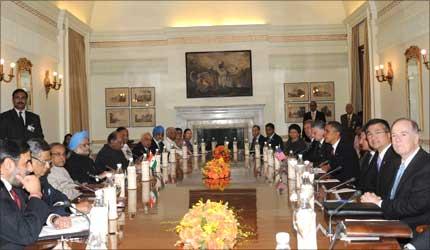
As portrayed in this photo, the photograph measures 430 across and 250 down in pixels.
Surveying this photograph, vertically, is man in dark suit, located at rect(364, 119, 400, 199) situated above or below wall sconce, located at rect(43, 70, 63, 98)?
below

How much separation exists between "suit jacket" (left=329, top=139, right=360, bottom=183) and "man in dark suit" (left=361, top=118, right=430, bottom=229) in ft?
6.58

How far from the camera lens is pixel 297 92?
14500 millimetres

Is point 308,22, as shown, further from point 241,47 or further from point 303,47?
Result: point 241,47

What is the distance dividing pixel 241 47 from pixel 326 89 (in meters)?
2.61

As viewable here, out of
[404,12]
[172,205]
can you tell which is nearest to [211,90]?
[404,12]

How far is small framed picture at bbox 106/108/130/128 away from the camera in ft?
47.8

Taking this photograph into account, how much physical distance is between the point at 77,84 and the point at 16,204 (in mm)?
10434

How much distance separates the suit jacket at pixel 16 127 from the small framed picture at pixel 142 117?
6.80 meters

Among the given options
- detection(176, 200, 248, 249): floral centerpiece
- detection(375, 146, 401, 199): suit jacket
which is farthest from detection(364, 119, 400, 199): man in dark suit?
detection(176, 200, 248, 249): floral centerpiece

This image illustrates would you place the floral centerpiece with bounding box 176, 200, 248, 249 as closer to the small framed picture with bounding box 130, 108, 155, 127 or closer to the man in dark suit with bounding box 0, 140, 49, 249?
the man in dark suit with bounding box 0, 140, 49, 249

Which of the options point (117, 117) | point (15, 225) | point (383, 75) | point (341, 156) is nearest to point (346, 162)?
point (341, 156)

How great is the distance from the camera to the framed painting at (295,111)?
47.4 ft

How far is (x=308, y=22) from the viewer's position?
14.6 meters

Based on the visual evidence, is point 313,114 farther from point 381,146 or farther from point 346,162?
point 381,146
